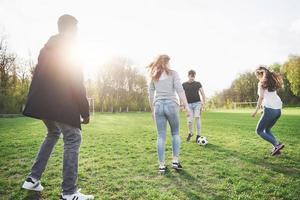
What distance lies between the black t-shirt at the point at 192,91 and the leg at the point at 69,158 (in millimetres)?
5736

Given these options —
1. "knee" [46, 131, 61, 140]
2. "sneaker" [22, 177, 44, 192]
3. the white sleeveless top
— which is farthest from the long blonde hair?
the white sleeveless top

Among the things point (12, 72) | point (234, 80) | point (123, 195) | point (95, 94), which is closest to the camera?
point (123, 195)

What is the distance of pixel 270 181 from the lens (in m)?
4.73

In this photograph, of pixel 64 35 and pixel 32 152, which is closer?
pixel 64 35

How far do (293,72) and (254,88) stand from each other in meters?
9.55

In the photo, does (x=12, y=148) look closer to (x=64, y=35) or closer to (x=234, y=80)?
(x=64, y=35)

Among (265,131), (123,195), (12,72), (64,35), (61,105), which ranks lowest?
(123,195)

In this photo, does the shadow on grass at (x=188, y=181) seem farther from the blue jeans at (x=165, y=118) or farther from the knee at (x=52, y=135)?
the knee at (x=52, y=135)

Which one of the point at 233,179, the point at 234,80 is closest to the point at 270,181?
the point at 233,179

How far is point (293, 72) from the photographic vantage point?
68.2 meters

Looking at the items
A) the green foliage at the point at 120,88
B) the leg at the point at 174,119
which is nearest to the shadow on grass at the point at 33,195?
the leg at the point at 174,119

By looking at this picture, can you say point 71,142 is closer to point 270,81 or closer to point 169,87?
point 169,87

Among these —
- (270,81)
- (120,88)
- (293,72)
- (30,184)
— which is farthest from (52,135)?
(293,72)

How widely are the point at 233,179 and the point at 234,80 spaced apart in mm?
77117
